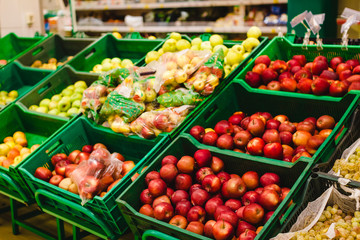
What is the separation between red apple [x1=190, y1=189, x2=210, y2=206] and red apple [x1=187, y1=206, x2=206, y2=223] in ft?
0.19

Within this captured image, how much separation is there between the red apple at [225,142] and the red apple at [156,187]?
40cm

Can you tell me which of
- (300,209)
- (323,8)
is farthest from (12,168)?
(323,8)

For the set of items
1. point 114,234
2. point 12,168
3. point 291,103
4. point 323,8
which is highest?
point 323,8

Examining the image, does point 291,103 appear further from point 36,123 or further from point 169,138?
point 36,123

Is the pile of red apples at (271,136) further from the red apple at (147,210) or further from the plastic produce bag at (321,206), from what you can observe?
the red apple at (147,210)

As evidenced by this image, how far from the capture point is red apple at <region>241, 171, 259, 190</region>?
5.78 feet

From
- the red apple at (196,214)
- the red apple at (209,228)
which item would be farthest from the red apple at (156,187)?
the red apple at (209,228)

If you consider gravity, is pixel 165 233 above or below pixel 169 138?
below

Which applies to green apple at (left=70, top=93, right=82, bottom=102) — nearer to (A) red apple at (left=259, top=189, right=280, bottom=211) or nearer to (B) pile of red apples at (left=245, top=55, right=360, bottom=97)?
(B) pile of red apples at (left=245, top=55, right=360, bottom=97)

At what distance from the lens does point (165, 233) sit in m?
1.59

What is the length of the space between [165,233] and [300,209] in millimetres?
601

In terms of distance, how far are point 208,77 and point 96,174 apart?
38.4 inches

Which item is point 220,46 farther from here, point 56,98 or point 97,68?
point 56,98

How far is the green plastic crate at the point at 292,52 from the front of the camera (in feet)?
7.85
